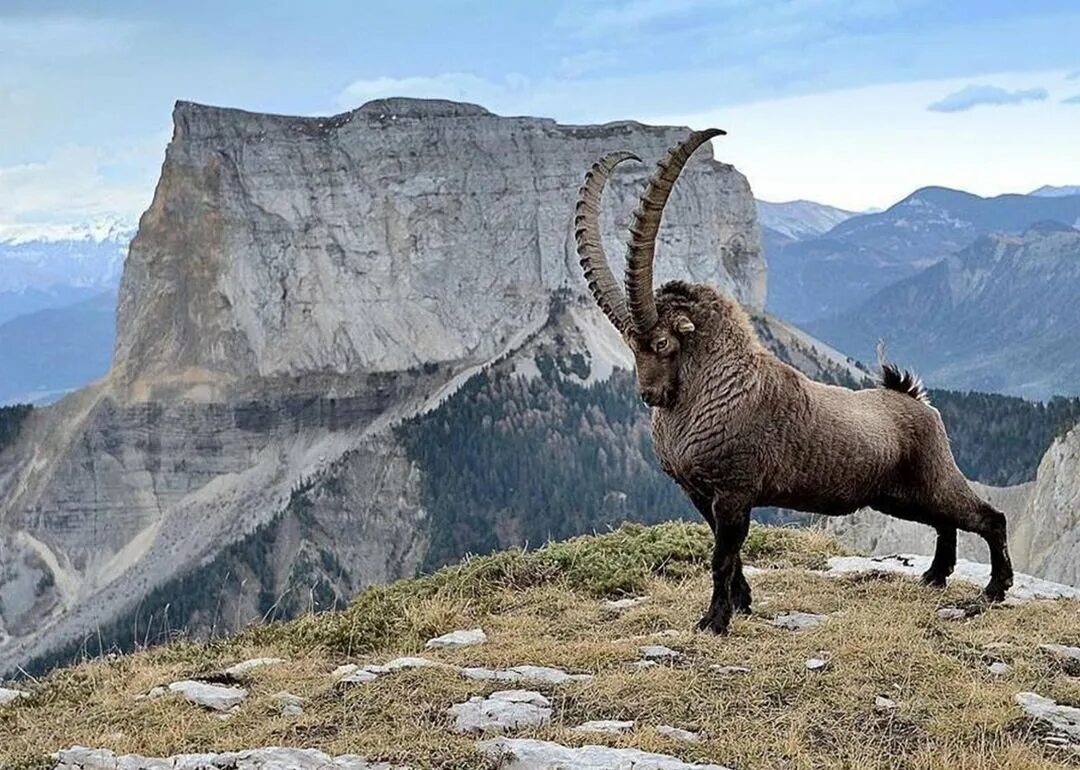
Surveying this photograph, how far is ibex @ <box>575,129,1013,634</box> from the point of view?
421 inches

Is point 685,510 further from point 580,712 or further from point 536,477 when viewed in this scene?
point 580,712

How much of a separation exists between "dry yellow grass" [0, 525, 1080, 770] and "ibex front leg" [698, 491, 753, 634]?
25cm

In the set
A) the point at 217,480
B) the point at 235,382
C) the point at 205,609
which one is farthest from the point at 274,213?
the point at 205,609

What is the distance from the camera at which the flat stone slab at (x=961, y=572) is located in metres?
12.2

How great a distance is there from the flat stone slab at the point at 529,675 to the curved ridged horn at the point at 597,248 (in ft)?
9.87

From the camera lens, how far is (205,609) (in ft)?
350

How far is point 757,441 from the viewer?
1080 centimetres

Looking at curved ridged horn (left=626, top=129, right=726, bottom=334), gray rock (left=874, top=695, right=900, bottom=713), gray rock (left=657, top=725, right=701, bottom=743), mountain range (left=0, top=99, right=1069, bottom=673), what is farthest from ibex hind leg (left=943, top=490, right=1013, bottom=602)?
mountain range (left=0, top=99, right=1069, bottom=673)

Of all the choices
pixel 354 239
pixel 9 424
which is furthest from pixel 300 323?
pixel 9 424

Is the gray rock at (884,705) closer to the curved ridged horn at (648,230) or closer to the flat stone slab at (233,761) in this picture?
the flat stone slab at (233,761)

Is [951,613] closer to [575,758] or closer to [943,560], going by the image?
[943,560]

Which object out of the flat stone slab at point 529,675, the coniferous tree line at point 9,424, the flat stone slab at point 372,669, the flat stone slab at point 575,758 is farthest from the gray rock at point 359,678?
the coniferous tree line at point 9,424

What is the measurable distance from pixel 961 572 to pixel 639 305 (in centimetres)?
504

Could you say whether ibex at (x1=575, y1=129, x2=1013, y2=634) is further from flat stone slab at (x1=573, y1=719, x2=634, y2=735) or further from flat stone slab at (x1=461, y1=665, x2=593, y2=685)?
flat stone slab at (x1=573, y1=719, x2=634, y2=735)
